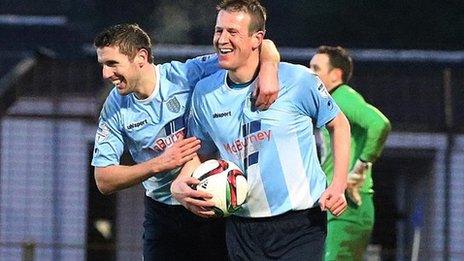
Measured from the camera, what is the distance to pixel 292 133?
6320mm

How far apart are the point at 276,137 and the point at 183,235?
879mm

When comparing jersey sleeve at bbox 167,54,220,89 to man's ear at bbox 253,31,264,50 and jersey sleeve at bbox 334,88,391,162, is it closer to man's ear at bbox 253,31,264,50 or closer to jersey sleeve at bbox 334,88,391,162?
man's ear at bbox 253,31,264,50

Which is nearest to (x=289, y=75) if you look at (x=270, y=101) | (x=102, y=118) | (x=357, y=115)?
(x=270, y=101)

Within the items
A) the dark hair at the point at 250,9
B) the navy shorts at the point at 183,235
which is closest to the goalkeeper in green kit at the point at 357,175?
the navy shorts at the point at 183,235

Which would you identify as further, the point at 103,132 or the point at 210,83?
the point at 103,132

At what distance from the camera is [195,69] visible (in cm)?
680

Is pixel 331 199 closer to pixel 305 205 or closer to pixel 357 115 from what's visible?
pixel 305 205

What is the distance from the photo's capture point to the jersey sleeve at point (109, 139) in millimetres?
6707

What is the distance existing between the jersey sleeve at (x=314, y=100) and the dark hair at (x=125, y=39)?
713 mm

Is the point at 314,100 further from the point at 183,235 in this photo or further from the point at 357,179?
the point at 357,179

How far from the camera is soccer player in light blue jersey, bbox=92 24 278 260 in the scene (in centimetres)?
655

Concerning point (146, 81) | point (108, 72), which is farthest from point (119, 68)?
point (146, 81)

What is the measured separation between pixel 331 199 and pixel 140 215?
6358mm

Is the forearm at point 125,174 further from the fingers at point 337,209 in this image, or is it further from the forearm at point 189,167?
the fingers at point 337,209
